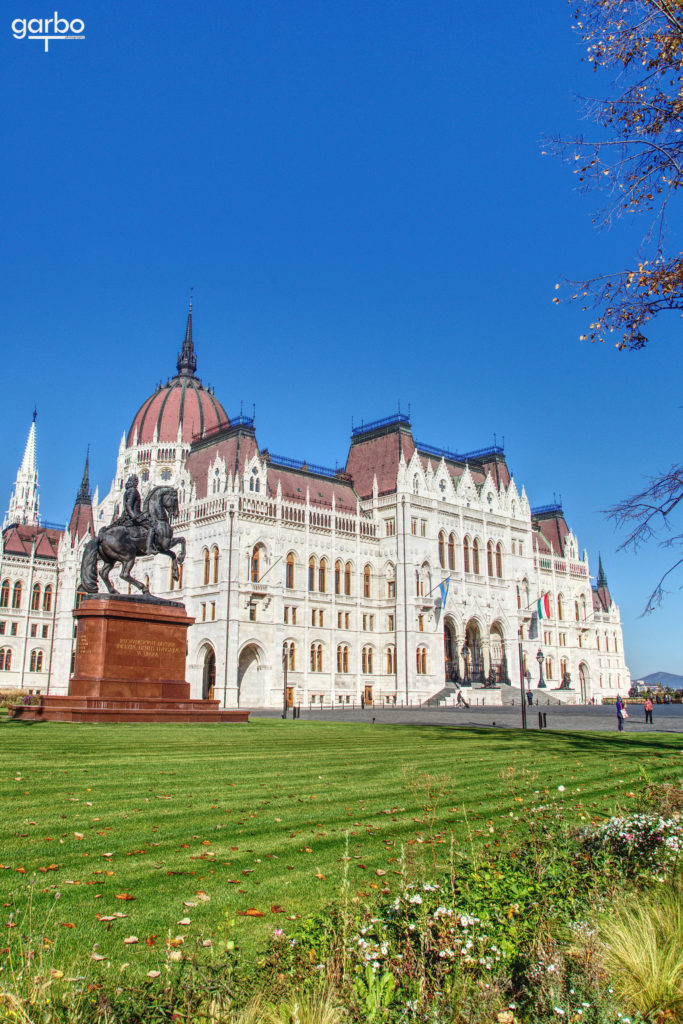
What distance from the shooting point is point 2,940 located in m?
5.66

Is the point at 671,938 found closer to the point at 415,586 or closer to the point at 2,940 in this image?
the point at 2,940

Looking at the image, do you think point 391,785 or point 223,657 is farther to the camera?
point 223,657

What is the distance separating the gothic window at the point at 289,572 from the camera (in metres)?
60.6

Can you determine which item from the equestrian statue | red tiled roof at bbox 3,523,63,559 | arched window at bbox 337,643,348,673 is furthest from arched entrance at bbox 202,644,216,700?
red tiled roof at bbox 3,523,63,559

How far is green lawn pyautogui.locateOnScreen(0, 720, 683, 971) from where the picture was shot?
6473 millimetres

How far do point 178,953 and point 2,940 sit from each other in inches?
54.7

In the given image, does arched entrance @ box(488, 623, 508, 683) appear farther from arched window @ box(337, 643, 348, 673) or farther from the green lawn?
the green lawn

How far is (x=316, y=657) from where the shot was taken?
61.7 meters

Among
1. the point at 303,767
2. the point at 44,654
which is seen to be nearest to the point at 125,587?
the point at 44,654

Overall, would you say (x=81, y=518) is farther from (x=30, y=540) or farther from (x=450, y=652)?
(x=450, y=652)

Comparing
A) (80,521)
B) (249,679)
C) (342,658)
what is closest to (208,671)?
(249,679)

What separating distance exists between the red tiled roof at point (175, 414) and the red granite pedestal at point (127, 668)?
4674 centimetres

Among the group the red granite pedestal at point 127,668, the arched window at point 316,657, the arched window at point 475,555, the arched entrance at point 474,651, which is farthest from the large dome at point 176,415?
the red granite pedestal at point 127,668

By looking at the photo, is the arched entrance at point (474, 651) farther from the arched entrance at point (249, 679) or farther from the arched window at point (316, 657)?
the arched entrance at point (249, 679)
